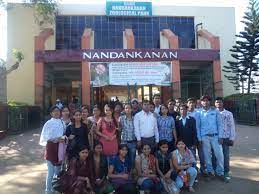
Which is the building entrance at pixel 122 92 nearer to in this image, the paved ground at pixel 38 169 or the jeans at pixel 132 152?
the paved ground at pixel 38 169

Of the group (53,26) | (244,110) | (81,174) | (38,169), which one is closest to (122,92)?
(53,26)

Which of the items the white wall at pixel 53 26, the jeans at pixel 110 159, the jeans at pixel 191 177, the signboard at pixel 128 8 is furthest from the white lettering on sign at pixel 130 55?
the jeans at pixel 191 177

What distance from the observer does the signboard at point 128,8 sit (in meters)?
27.8

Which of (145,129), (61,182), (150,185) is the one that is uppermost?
(145,129)

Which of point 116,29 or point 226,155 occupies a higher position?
point 116,29

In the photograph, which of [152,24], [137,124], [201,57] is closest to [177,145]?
[137,124]

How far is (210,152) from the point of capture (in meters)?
8.09

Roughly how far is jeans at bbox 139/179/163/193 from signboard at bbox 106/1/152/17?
72.2 feet

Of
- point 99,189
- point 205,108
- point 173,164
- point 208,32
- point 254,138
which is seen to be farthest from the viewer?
point 208,32

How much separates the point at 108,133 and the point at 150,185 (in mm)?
1296

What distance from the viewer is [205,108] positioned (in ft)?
27.1

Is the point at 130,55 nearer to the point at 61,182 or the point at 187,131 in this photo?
the point at 187,131

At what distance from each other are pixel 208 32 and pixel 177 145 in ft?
67.4

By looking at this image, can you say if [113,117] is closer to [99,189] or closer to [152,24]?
[99,189]
